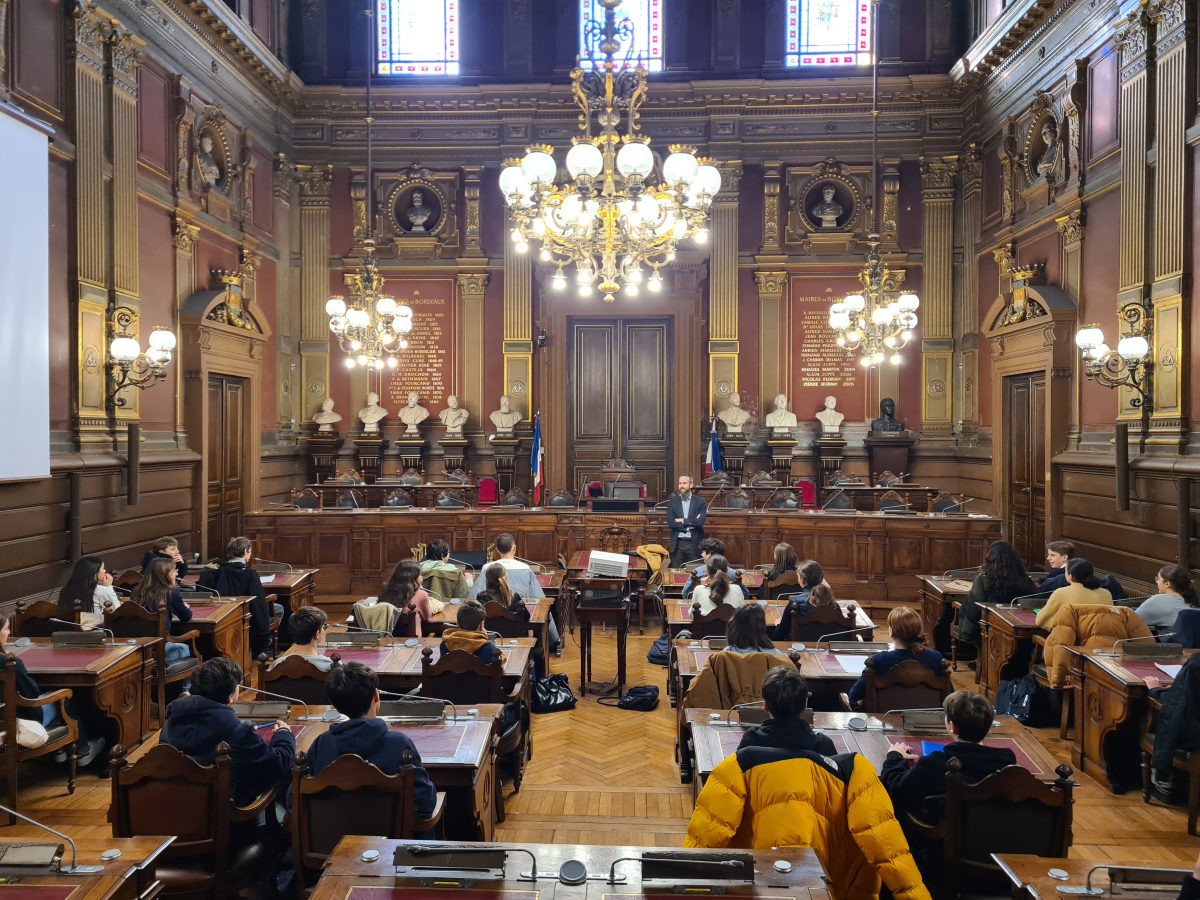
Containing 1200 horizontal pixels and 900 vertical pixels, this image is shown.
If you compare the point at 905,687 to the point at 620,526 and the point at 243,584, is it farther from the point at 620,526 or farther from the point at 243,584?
the point at 620,526

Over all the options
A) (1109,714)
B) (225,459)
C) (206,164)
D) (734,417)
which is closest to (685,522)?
(734,417)

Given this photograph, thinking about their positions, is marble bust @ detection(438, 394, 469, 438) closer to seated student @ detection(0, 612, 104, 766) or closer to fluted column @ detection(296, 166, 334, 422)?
fluted column @ detection(296, 166, 334, 422)

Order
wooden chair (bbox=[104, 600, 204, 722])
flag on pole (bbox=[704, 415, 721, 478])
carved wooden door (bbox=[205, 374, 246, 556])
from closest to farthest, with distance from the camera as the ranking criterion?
wooden chair (bbox=[104, 600, 204, 722]), carved wooden door (bbox=[205, 374, 246, 556]), flag on pole (bbox=[704, 415, 721, 478])

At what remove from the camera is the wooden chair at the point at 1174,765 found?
435 cm

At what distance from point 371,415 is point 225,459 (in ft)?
8.73

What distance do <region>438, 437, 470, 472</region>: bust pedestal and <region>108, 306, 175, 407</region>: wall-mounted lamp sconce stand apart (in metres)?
5.10

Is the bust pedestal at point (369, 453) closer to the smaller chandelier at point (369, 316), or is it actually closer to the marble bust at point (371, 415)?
the marble bust at point (371, 415)

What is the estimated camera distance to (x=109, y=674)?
489 centimetres

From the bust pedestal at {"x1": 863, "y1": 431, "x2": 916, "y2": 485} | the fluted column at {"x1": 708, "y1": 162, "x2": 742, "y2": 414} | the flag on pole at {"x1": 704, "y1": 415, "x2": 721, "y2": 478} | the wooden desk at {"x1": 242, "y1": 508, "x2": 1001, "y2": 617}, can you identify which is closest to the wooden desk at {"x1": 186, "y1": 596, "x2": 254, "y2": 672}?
the wooden desk at {"x1": 242, "y1": 508, "x2": 1001, "y2": 617}

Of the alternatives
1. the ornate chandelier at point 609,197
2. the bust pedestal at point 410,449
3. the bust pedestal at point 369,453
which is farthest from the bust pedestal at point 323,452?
the ornate chandelier at point 609,197

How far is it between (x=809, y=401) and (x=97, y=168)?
9.62 m

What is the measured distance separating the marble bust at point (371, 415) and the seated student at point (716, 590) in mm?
8178

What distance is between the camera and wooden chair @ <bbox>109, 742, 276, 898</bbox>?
9.89 ft

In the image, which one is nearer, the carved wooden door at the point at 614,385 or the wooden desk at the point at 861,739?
the wooden desk at the point at 861,739
